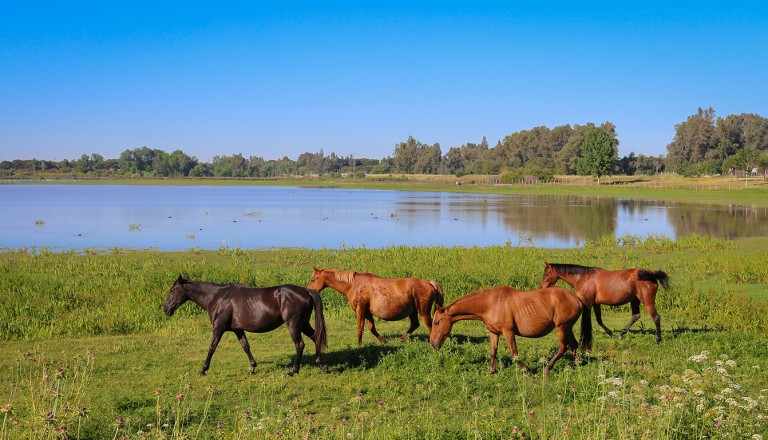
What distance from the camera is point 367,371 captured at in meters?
10.1

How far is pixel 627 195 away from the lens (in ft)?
275

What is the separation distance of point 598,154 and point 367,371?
106414mm

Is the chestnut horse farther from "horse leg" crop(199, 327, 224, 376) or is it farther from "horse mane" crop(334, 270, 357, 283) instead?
"horse leg" crop(199, 327, 224, 376)

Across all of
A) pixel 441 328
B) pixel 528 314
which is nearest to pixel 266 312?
pixel 441 328

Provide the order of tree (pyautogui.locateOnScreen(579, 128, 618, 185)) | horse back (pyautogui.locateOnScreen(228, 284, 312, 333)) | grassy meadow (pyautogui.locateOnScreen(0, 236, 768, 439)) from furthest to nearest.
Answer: tree (pyautogui.locateOnScreen(579, 128, 618, 185)), horse back (pyautogui.locateOnScreen(228, 284, 312, 333)), grassy meadow (pyautogui.locateOnScreen(0, 236, 768, 439))

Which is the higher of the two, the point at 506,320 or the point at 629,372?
the point at 506,320

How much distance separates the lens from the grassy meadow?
6731 mm

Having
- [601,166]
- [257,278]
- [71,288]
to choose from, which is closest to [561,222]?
[257,278]

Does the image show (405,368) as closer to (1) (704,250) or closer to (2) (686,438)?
(2) (686,438)

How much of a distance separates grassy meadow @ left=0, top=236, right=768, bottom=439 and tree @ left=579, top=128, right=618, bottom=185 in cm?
9217

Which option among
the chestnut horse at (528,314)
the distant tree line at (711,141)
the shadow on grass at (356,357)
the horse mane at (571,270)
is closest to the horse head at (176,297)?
the shadow on grass at (356,357)

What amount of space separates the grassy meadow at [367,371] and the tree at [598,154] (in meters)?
92.2

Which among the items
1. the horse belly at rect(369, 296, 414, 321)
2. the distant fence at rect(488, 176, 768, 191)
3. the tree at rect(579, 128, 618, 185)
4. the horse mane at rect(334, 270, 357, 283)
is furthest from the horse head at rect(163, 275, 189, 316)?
the tree at rect(579, 128, 618, 185)

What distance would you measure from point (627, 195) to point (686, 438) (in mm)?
82755
